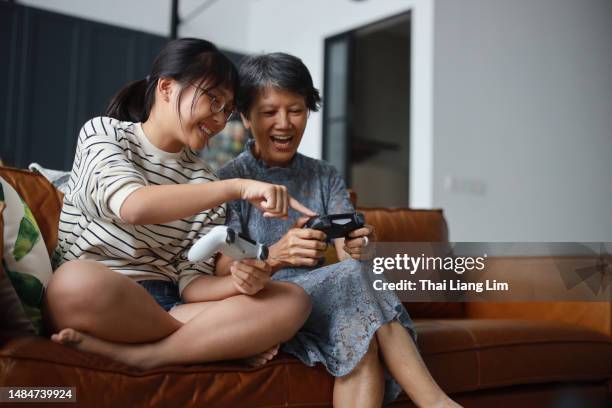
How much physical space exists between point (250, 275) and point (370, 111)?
5.14 m

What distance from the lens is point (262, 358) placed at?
1.23 m

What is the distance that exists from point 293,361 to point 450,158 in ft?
11.0

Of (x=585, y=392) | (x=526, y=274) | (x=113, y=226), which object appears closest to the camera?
(x=113, y=226)

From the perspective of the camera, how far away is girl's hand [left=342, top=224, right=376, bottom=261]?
1335mm

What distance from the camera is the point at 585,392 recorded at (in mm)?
1863

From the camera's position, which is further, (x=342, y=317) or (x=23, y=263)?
(x=342, y=317)

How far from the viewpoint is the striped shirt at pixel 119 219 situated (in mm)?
1137

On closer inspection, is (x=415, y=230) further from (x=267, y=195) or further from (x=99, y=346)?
(x=99, y=346)

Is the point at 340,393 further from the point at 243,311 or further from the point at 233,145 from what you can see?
the point at 233,145

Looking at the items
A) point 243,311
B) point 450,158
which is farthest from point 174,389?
point 450,158

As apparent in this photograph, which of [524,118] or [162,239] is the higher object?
[524,118]

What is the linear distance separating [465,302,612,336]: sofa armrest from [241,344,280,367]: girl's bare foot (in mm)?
1129

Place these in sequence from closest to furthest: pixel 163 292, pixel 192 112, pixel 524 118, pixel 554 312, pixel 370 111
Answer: pixel 192 112 < pixel 163 292 < pixel 554 312 < pixel 524 118 < pixel 370 111

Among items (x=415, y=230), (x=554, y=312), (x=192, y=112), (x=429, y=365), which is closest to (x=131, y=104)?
(x=192, y=112)
